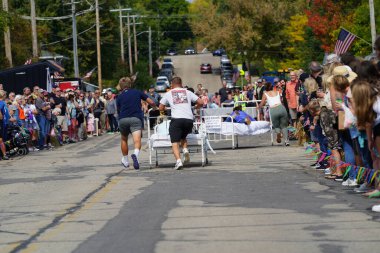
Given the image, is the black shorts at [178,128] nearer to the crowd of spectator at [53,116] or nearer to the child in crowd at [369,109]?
the child in crowd at [369,109]

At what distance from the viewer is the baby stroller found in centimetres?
2838

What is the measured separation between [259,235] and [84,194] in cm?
565

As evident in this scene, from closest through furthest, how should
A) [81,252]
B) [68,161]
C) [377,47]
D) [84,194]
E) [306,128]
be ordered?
[81,252]
[377,47]
[84,194]
[306,128]
[68,161]

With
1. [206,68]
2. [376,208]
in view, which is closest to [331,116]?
[376,208]

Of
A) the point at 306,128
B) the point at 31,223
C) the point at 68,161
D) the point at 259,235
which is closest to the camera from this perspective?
the point at 259,235

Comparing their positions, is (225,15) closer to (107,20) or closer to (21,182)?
Answer: (107,20)

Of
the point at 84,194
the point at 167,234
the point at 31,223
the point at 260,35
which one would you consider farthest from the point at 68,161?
the point at 260,35

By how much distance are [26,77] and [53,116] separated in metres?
6.89

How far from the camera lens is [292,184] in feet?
51.8

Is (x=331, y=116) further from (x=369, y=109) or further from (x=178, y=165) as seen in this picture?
(x=178, y=165)

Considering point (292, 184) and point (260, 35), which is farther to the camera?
point (260, 35)

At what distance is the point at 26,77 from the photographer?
41.2 m

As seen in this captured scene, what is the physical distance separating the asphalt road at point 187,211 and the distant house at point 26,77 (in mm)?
20156

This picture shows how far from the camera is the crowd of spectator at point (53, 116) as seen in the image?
2907 centimetres
